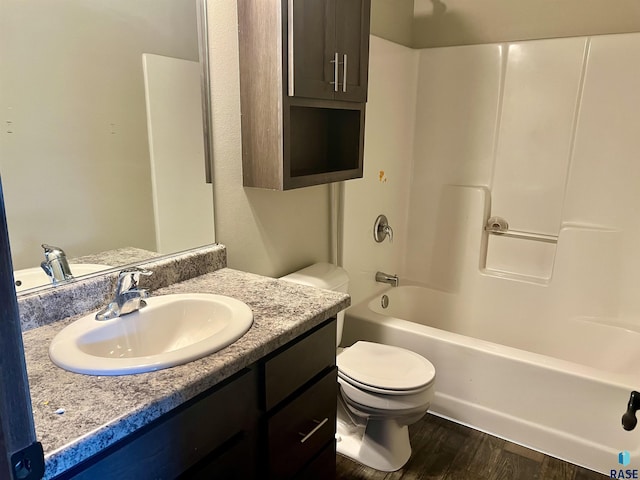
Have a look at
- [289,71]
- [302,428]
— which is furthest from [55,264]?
[289,71]

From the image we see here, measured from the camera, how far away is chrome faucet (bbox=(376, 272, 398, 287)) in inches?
105

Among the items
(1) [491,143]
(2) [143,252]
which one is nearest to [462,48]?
(1) [491,143]

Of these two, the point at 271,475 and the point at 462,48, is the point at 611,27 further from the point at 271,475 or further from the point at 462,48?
the point at 271,475

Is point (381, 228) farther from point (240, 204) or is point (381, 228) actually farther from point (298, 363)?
point (298, 363)

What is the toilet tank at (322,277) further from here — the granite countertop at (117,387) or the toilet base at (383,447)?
the granite countertop at (117,387)

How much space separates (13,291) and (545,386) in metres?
2.06

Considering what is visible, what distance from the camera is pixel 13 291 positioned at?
500 mm

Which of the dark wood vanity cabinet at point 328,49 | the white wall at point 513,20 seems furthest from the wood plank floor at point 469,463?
the white wall at point 513,20

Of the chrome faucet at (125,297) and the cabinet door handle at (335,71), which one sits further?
the cabinet door handle at (335,71)

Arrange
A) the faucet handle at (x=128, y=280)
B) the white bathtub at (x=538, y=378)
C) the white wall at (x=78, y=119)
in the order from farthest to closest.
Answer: the white bathtub at (x=538, y=378) → the faucet handle at (x=128, y=280) → the white wall at (x=78, y=119)

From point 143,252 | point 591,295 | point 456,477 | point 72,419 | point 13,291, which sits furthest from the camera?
point 591,295

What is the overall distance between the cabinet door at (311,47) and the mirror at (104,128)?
0.30m

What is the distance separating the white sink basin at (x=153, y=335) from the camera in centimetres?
97

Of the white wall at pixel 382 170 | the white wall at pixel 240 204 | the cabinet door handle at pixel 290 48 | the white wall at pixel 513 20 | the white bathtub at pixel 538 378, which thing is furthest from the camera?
the white wall at pixel 382 170
